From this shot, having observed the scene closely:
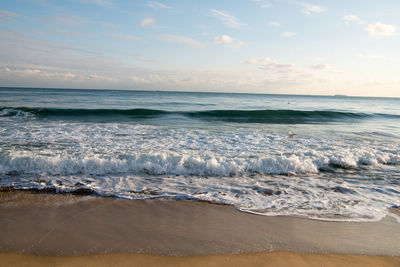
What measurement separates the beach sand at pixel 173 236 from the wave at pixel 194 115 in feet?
→ 37.5

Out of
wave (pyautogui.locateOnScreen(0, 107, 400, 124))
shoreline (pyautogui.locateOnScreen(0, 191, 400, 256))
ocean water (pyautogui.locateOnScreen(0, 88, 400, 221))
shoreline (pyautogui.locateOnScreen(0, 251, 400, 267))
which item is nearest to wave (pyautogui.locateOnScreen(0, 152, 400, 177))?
ocean water (pyautogui.locateOnScreen(0, 88, 400, 221))

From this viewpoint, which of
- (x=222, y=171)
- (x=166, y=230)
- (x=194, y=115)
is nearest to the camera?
(x=166, y=230)

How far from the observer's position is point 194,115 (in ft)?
58.8

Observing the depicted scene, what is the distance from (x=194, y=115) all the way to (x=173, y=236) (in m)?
15.1

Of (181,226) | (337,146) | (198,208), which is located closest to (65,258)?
Result: (181,226)

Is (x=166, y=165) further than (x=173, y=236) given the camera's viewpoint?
Yes

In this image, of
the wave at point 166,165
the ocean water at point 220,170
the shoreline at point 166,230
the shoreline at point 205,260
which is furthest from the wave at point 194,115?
the shoreline at point 205,260

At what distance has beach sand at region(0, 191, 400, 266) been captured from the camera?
2631 millimetres

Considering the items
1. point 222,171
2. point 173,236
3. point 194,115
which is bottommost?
point 173,236

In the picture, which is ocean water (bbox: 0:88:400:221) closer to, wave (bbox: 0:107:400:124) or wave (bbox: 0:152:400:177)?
wave (bbox: 0:152:400:177)

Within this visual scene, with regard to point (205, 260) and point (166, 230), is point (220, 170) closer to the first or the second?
point (166, 230)

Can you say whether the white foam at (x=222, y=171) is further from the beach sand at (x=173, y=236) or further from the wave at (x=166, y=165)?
the beach sand at (x=173, y=236)

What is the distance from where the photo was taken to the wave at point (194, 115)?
15082 mm

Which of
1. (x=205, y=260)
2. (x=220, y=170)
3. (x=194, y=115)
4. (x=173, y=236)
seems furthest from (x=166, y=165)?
(x=194, y=115)
